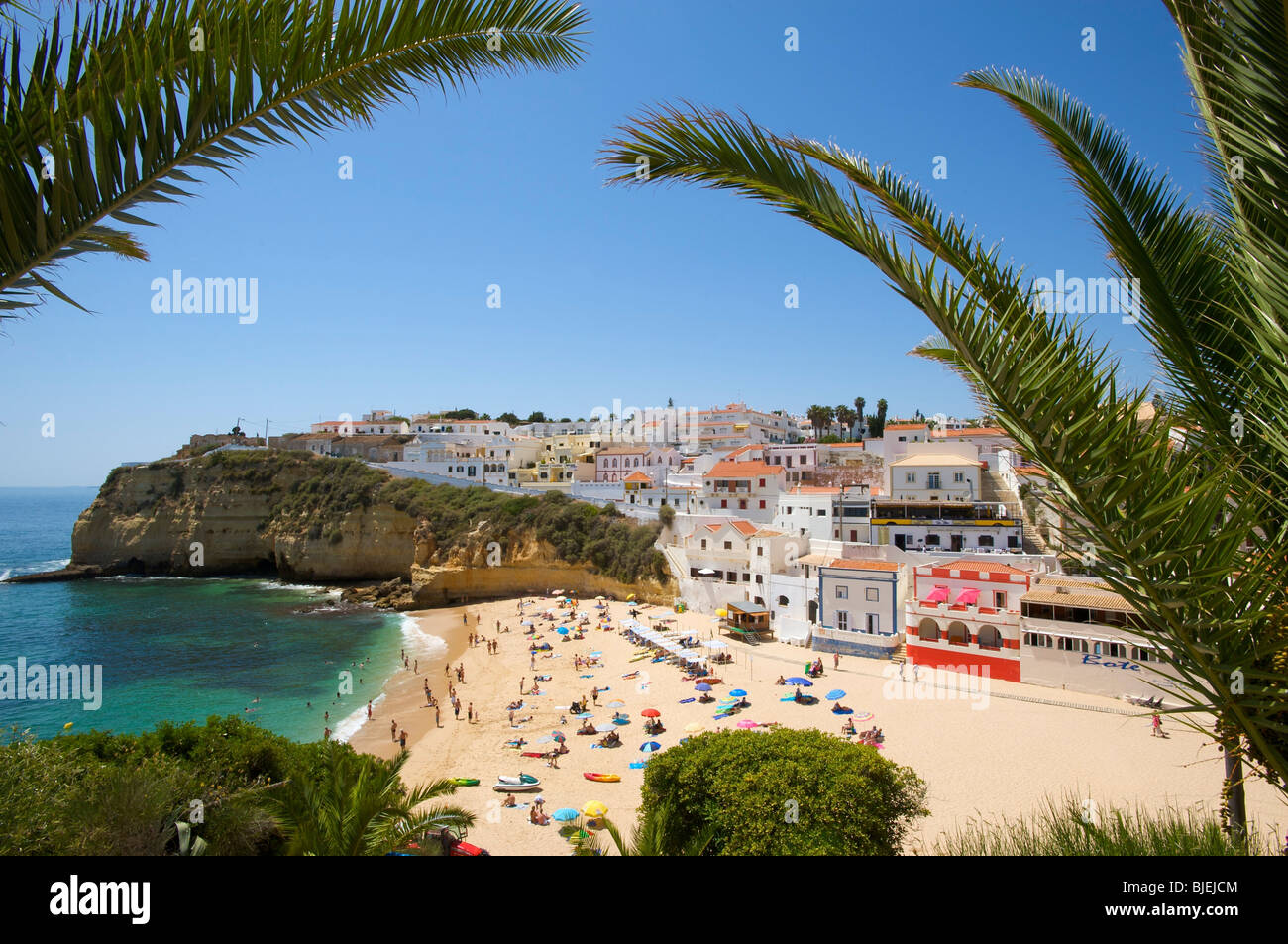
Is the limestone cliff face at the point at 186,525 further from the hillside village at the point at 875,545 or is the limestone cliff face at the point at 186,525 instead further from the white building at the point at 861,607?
the white building at the point at 861,607

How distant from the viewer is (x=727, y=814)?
10000 millimetres

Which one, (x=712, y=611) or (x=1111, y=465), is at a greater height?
(x=1111, y=465)

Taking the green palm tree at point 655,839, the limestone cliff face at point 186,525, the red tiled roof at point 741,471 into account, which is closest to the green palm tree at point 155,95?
the green palm tree at point 655,839

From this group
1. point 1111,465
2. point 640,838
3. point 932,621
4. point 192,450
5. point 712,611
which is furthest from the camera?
point 192,450

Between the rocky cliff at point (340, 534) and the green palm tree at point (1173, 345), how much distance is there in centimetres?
3431

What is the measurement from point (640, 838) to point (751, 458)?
1563 inches

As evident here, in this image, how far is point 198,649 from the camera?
114ft

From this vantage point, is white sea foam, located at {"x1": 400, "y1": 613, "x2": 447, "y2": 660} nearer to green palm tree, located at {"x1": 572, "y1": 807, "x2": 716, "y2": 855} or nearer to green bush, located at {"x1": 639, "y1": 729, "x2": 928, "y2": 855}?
green bush, located at {"x1": 639, "y1": 729, "x2": 928, "y2": 855}

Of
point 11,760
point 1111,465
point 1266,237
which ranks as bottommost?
point 11,760

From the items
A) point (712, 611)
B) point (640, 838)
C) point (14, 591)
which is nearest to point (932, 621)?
point (712, 611)

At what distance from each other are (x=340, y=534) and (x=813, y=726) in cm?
4545

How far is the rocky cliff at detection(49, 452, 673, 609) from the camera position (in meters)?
43.8

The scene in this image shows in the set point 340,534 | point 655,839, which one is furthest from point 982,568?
point 340,534
